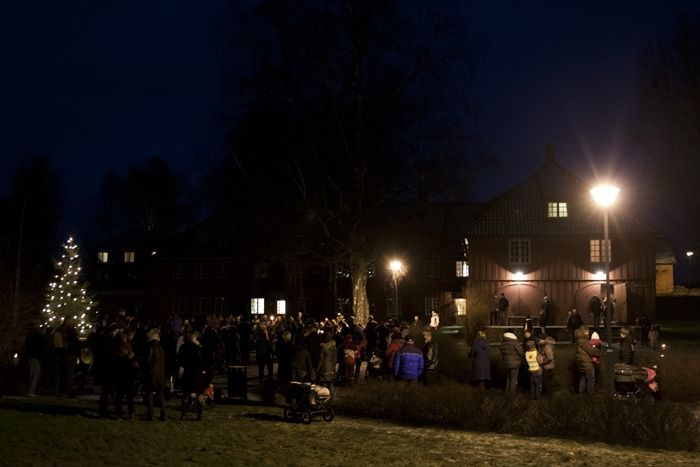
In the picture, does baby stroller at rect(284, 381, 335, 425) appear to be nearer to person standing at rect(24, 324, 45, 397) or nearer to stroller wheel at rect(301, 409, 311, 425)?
stroller wheel at rect(301, 409, 311, 425)

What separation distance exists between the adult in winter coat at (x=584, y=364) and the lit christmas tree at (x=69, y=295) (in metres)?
27.0

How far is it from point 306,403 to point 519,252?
3663cm

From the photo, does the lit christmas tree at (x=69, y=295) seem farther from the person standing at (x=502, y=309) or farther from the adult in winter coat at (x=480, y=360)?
Result: the adult in winter coat at (x=480, y=360)

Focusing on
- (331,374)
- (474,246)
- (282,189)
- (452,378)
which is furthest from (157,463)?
(474,246)

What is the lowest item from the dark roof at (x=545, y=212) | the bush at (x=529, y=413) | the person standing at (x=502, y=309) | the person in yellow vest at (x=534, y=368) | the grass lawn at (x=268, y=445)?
the grass lawn at (x=268, y=445)

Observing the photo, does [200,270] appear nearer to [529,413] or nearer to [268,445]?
[529,413]

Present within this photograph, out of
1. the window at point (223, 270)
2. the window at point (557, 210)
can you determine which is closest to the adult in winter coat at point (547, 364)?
the window at point (557, 210)

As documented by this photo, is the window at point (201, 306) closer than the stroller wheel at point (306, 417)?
No

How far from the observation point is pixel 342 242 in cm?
3544

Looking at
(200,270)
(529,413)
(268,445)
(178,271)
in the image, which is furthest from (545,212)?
(268,445)

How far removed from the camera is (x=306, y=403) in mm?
17438

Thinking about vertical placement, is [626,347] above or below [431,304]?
below

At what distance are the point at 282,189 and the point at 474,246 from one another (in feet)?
67.7

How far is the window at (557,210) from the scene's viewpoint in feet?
173
